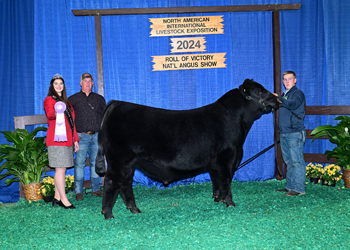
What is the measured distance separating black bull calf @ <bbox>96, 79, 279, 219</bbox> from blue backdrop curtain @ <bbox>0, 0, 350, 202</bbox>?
5.32 feet

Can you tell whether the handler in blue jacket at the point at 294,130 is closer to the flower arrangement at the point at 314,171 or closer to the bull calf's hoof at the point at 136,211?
the flower arrangement at the point at 314,171

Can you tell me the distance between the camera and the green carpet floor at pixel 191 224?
274 centimetres

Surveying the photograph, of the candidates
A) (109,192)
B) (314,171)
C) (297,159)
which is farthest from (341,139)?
(109,192)

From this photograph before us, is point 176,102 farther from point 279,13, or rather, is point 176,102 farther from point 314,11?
point 314,11

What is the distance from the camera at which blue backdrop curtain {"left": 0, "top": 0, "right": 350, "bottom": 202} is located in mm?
5227

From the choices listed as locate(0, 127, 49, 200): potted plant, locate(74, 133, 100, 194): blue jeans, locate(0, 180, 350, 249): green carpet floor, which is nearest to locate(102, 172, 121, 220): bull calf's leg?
locate(0, 180, 350, 249): green carpet floor

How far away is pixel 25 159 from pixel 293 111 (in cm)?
430

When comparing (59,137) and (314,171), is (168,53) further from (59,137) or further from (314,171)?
(314,171)

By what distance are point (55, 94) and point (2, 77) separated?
1881 millimetres

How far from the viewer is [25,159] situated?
458 cm

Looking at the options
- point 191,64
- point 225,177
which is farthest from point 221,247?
point 191,64

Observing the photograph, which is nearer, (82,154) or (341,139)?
(82,154)

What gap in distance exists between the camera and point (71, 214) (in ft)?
12.4

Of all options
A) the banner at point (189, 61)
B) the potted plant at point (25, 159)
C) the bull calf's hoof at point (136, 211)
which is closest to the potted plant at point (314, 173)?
the banner at point (189, 61)
